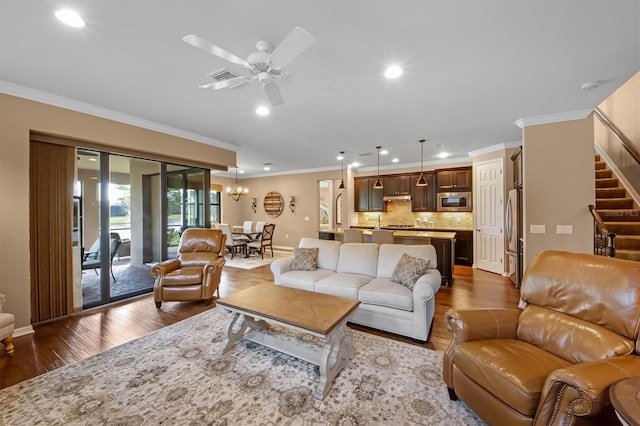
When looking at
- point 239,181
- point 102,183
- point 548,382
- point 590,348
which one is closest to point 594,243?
point 590,348

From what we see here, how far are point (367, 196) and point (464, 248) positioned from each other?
3.03 metres

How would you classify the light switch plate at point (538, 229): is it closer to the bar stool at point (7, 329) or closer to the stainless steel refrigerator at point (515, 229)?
the stainless steel refrigerator at point (515, 229)

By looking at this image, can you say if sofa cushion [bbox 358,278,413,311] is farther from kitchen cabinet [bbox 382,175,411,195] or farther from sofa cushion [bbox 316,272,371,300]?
kitchen cabinet [bbox 382,175,411,195]

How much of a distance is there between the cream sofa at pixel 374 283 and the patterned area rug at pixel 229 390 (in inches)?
12.8

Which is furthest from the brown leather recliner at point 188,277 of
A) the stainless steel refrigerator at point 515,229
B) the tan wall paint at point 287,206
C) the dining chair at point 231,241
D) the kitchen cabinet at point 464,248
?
the kitchen cabinet at point 464,248

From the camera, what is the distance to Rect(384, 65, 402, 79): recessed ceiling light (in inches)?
98.2

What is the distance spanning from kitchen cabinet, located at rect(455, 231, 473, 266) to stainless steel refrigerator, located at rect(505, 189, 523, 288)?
1.19 m

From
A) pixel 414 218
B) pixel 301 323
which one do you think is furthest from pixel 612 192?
pixel 301 323

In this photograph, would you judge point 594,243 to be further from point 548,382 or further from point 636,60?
point 548,382

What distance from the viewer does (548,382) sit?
1247mm

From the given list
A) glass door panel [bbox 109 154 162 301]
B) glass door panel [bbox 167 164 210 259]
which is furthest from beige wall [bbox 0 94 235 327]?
glass door panel [bbox 167 164 210 259]

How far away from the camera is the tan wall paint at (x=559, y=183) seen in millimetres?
3650

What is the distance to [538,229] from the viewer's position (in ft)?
12.9

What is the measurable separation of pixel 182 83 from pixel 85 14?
101cm
